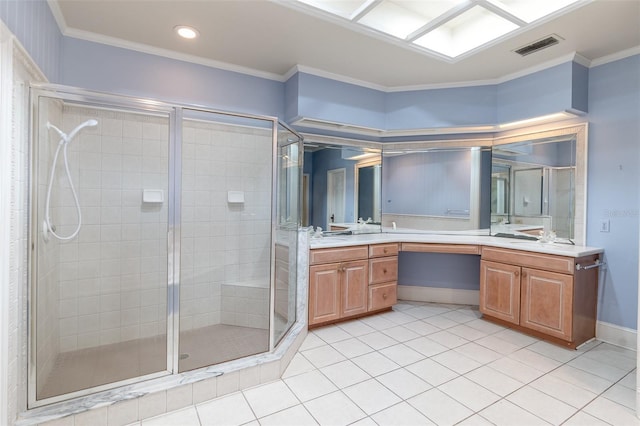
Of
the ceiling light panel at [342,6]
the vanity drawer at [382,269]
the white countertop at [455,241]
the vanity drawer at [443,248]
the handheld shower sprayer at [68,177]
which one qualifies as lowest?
the vanity drawer at [382,269]

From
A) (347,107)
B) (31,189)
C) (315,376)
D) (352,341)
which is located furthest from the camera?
(347,107)

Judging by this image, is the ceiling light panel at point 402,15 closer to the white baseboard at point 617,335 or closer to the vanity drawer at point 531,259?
the vanity drawer at point 531,259

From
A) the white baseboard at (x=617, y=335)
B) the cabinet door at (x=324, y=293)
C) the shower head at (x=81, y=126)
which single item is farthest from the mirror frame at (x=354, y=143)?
the white baseboard at (x=617, y=335)

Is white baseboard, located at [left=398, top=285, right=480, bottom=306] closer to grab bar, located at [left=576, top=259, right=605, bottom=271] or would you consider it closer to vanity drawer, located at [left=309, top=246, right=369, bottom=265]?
vanity drawer, located at [left=309, top=246, right=369, bottom=265]

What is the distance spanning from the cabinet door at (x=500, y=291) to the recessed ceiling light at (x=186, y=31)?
3.37 meters

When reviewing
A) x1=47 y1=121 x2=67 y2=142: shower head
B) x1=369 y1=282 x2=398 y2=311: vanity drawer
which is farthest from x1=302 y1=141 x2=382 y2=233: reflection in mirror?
x1=47 y1=121 x2=67 y2=142: shower head

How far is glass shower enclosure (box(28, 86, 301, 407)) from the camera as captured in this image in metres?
1.91

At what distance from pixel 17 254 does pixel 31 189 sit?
0.36 m

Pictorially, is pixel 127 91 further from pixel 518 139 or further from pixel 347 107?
pixel 518 139

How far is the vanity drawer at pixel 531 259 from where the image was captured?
2.60m

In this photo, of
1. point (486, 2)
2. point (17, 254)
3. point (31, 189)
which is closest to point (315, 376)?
point (17, 254)

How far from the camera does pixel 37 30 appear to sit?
1846mm

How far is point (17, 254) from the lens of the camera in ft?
5.20

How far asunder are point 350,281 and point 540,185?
2.19 metres
